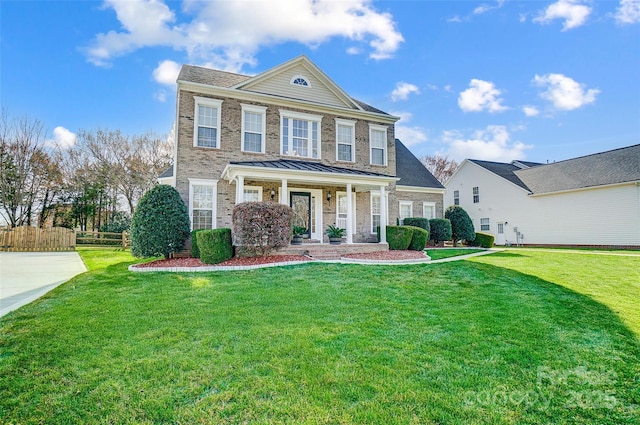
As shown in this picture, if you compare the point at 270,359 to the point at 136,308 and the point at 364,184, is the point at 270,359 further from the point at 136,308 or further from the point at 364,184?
the point at 364,184

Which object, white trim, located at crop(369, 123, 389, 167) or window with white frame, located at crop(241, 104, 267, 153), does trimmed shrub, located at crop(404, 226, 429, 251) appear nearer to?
white trim, located at crop(369, 123, 389, 167)

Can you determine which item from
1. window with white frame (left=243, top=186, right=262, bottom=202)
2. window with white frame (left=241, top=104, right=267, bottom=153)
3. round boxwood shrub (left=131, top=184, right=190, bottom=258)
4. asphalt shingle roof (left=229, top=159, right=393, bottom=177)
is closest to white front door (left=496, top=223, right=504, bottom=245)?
asphalt shingle roof (left=229, top=159, right=393, bottom=177)

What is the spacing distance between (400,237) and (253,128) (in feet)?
24.9

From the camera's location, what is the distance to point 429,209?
1953 centimetres

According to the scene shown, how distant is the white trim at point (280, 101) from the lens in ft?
41.3

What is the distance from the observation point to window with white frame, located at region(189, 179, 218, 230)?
12383 mm

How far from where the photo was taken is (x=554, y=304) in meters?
5.17

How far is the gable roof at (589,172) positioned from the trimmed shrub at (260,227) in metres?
18.9

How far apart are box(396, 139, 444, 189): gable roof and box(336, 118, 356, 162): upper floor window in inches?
192

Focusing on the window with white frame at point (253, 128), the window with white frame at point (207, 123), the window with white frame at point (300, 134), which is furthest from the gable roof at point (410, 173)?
the window with white frame at point (207, 123)

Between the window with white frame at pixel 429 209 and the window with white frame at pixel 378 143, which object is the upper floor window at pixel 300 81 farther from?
the window with white frame at pixel 429 209

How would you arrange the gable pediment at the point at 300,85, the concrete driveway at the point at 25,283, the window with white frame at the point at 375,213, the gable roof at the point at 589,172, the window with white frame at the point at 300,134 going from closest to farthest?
1. the concrete driveway at the point at 25,283
2. the gable pediment at the point at 300,85
3. the window with white frame at the point at 300,134
4. the window with white frame at the point at 375,213
5. the gable roof at the point at 589,172

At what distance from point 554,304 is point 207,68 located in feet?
51.6

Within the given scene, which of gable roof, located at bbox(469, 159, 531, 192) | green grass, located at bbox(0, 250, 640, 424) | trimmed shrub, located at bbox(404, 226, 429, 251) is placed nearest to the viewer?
green grass, located at bbox(0, 250, 640, 424)
